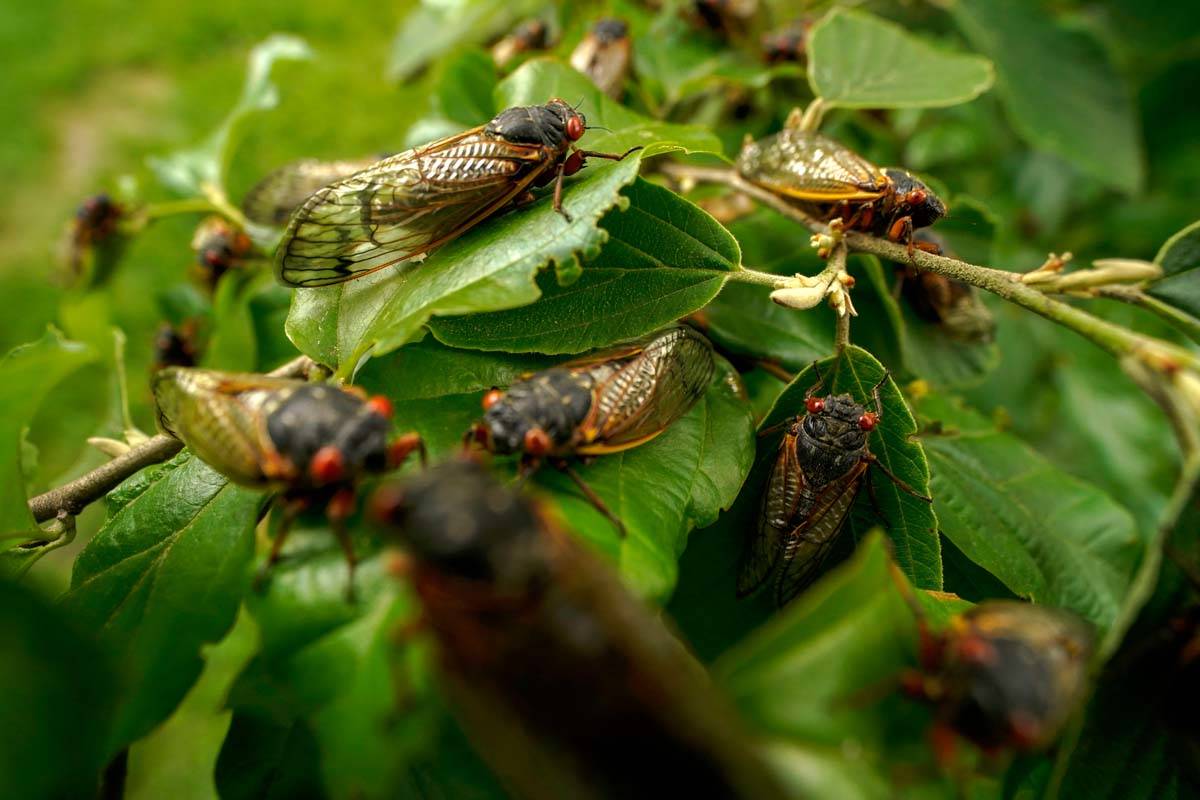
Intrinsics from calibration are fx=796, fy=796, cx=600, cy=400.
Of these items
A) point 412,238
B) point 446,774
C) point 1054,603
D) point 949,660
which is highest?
point 412,238

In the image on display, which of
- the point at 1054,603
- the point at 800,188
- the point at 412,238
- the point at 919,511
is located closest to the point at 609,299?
the point at 412,238

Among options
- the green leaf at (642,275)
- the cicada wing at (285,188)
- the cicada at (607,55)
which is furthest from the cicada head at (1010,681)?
the cicada wing at (285,188)

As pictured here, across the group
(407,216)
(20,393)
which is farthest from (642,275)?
(20,393)

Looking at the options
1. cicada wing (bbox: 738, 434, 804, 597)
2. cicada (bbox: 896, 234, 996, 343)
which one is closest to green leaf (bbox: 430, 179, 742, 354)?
cicada wing (bbox: 738, 434, 804, 597)

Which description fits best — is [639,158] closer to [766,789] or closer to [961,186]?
[766,789]

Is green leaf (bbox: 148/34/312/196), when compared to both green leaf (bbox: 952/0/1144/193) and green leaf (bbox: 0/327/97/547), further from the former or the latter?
green leaf (bbox: 952/0/1144/193)
